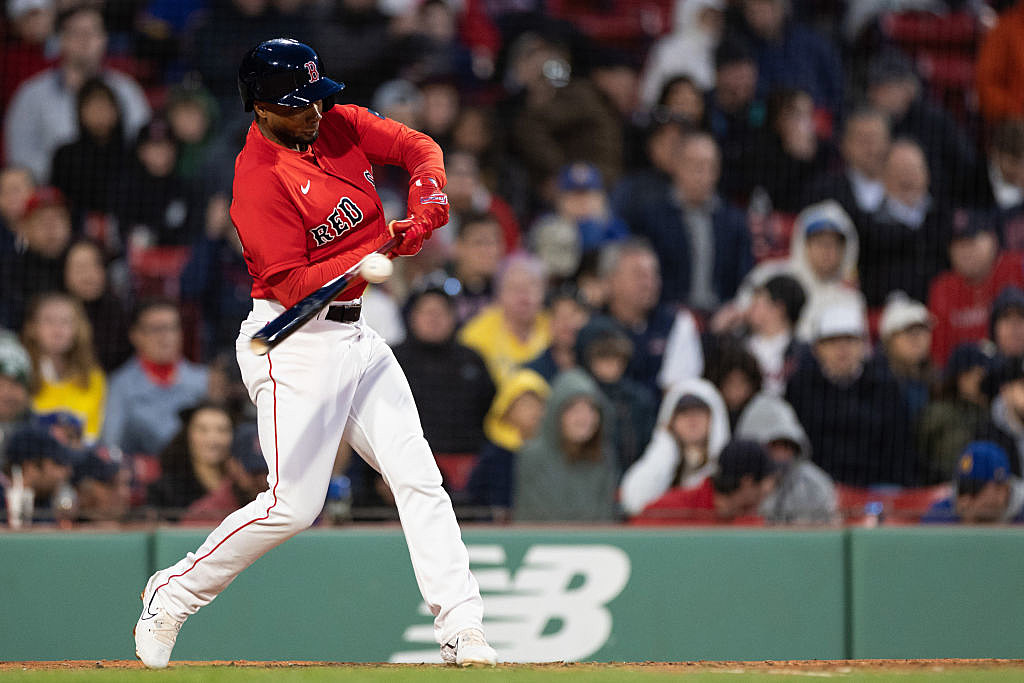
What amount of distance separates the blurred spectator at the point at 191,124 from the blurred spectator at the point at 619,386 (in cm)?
269

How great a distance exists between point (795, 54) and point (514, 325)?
122 inches

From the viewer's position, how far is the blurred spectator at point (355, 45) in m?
8.59

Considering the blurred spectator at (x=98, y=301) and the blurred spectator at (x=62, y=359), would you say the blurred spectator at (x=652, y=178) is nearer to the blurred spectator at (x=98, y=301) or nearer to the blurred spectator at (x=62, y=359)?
the blurred spectator at (x=98, y=301)

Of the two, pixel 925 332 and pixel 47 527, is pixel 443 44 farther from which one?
pixel 47 527

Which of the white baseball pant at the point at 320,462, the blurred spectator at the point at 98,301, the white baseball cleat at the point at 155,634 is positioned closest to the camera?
the white baseball pant at the point at 320,462

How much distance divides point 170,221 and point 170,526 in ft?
9.04

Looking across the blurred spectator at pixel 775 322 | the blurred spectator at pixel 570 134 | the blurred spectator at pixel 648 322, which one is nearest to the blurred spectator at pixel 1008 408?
the blurred spectator at pixel 775 322

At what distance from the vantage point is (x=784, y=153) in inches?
330

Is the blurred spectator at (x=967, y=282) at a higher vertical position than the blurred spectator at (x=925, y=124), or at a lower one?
lower

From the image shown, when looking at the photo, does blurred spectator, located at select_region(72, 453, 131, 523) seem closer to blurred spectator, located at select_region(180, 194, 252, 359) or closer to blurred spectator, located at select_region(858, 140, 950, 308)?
blurred spectator, located at select_region(180, 194, 252, 359)

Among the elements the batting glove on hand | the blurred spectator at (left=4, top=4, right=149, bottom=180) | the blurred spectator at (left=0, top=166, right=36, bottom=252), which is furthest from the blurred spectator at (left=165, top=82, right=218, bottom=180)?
the batting glove on hand

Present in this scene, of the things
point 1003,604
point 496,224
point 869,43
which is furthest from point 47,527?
point 869,43

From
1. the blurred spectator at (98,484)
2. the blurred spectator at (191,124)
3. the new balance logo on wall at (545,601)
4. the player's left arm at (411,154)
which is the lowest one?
the new balance logo on wall at (545,601)

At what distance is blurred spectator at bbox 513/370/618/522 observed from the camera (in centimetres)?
591
